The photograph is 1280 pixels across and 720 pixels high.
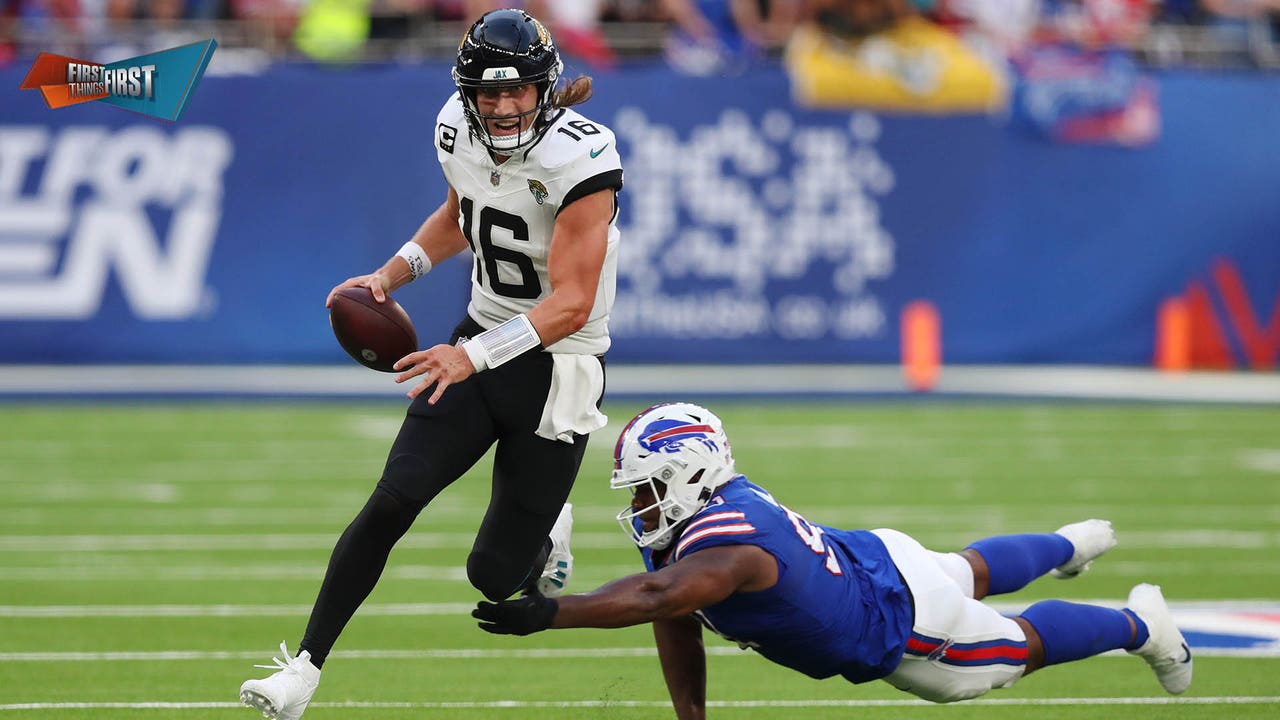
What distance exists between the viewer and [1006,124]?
14594mm

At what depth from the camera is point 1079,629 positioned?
4570mm

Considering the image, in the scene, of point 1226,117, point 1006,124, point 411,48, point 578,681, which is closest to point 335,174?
point 411,48

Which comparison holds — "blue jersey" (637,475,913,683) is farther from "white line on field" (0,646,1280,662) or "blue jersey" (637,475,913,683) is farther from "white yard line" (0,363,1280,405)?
"white yard line" (0,363,1280,405)

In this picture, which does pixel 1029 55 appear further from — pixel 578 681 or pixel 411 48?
pixel 578 681

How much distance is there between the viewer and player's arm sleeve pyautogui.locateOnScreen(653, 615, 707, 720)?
453cm

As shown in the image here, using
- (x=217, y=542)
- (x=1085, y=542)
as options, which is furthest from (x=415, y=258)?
(x=217, y=542)

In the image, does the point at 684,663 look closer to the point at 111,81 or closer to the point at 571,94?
the point at 571,94

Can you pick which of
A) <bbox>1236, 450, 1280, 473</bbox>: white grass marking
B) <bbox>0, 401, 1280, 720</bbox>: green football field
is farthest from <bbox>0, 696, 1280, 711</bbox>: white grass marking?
<bbox>1236, 450, 1280, 473</bbox>: white grass marking

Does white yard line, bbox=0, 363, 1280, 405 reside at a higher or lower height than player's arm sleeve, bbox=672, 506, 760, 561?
lower

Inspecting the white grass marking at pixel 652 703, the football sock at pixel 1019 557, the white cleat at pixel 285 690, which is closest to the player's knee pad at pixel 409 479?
the white cleat at pixel 285 690

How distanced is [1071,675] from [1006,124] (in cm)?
948

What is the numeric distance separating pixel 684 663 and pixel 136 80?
6.58 feet

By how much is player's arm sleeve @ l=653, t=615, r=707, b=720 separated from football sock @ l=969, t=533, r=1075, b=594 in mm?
802

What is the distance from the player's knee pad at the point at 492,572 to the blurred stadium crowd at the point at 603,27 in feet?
33.4
